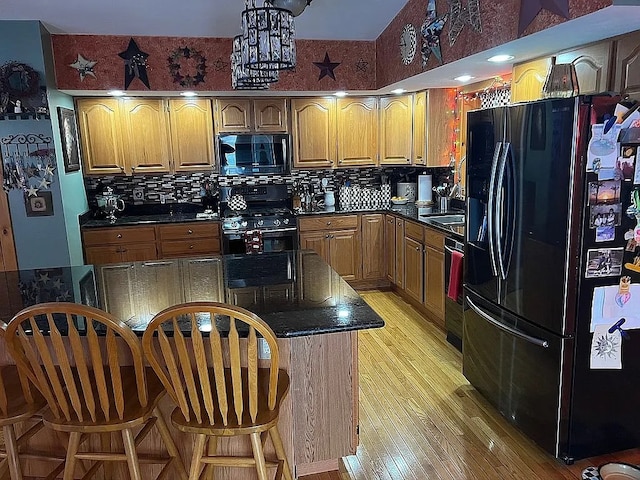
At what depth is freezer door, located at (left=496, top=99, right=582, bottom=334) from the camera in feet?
7.06

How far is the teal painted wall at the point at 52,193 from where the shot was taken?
363 cm

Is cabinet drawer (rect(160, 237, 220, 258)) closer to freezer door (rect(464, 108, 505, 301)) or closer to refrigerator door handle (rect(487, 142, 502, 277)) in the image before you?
freezer door (rect(464, 108, 505, 301))

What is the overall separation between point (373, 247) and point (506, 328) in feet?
8.22

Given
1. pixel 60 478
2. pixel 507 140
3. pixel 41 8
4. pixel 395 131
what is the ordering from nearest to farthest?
pixel 60 478
pixel 507 140
pixel 41 8
pixel 395 131

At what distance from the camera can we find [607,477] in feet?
6.76

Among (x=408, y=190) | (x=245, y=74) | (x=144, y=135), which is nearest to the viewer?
(x=245, y=74)

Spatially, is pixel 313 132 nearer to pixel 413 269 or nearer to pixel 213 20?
pixel 213 20

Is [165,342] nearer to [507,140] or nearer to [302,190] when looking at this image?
[507,140]

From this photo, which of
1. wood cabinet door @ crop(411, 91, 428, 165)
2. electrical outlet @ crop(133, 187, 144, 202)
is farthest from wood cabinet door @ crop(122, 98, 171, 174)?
wood cabinet door @ crop(411, 91, 428, 165)

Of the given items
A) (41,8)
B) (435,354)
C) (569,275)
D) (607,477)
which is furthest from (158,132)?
(607,477)

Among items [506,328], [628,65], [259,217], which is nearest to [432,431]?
[506,328]

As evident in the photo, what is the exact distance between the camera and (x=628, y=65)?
2.29 metres

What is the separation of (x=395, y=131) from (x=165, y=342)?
12.7 feet

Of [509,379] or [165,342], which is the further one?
[509,379]
